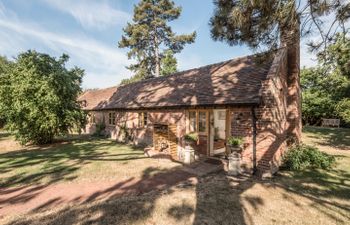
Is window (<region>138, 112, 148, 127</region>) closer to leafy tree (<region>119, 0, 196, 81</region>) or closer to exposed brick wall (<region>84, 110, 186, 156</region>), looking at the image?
exposed brick wall (<region>84, 110, 186, 156</region>)

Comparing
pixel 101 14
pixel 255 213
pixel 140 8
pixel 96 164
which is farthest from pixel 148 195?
pixel 140 8

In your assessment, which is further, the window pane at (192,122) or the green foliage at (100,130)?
the green foliage at (100,130)

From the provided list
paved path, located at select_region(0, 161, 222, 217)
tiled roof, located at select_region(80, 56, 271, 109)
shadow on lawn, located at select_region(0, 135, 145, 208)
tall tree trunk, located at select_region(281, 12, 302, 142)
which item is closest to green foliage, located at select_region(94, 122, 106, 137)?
tiled roof, located at select_region(80, 56, 271, 109)

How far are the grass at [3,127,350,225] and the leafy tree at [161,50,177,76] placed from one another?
2516cm

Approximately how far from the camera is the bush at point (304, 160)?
333 inches

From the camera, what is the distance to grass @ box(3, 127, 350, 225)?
14.7ft

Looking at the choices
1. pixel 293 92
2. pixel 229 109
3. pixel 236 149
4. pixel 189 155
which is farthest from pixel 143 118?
pixel 293 92

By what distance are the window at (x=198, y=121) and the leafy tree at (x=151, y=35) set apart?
20.2 m

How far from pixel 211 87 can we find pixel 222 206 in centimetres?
682

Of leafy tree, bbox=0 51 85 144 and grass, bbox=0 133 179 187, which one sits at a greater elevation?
leafy tree, bbox=0 51 85 144

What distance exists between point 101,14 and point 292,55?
10498 millimetres

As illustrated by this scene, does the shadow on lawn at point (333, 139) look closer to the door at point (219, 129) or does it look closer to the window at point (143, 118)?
the door at point (219, 129)

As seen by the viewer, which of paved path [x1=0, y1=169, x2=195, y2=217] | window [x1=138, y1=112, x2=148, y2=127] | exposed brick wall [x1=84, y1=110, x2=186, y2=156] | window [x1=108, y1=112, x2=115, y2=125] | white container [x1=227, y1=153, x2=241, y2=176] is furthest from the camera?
window [x1=108, y1=112, x2=115, y2=125]

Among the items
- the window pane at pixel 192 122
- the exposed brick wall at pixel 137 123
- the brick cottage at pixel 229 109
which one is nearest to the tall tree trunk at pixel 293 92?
the brick cottage at pixel 229 109
